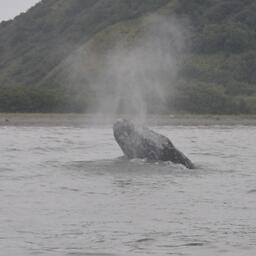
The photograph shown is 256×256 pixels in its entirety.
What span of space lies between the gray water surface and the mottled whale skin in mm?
357

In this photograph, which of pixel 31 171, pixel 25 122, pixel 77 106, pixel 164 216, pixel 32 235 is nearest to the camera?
pixel 32 235

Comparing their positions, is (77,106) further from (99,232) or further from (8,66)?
(8,66)

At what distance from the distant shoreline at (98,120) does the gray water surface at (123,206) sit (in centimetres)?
2166

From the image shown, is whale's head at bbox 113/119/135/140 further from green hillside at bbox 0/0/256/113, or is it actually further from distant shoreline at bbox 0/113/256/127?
green hillside at bbox 0/0/256/113

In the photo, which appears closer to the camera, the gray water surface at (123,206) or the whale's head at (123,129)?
the gray water surface at (123,206)

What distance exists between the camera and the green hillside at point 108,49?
A: 57688 mm

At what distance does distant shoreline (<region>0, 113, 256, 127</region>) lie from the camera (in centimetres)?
4266

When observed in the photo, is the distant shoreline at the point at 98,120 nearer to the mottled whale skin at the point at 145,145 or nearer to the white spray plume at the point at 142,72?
the white spray plume at the point at 142,72

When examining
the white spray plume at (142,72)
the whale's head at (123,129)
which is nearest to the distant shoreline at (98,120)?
the white spray plume at (142,72)

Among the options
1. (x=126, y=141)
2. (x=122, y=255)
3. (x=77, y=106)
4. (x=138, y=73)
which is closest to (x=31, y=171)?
(x=126, y=141)

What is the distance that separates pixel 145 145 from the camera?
18.4 meters

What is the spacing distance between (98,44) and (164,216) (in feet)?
253

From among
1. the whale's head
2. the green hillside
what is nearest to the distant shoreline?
the green hillside

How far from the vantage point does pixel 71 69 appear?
84250mm
